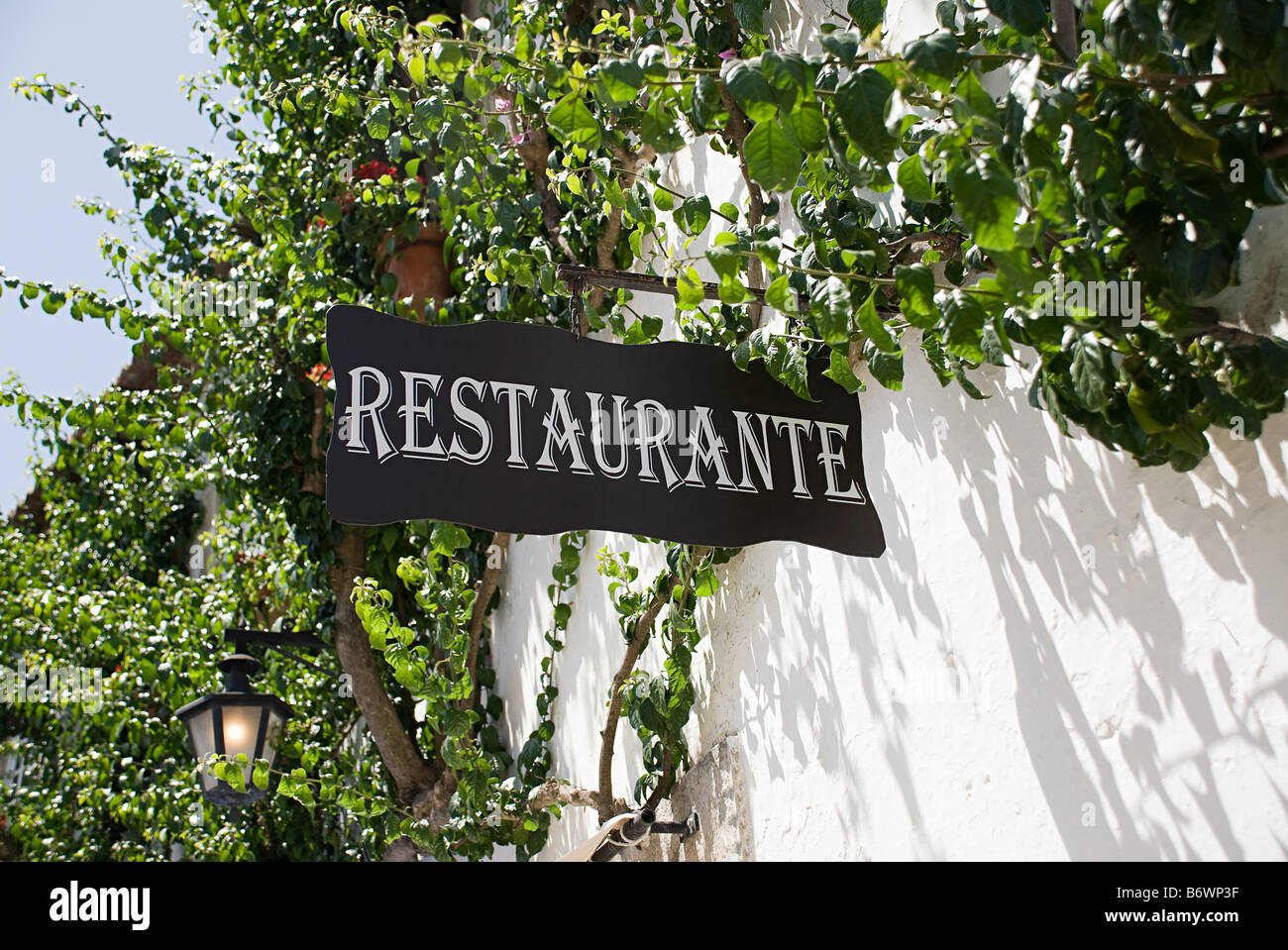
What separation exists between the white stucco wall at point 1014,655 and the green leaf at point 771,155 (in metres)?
0.73

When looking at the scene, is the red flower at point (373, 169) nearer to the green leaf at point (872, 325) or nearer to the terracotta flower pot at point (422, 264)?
the terracotta flower pot at point (422, 264)

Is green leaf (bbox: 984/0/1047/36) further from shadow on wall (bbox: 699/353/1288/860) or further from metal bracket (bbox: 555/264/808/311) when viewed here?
metal bracket (bbox: 555/264/808/311)

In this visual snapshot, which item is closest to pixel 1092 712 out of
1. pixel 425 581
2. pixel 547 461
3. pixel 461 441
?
pixel 547 461

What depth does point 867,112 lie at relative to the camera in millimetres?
Answer: 1664

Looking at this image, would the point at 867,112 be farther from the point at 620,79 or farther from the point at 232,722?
the point at 232,722

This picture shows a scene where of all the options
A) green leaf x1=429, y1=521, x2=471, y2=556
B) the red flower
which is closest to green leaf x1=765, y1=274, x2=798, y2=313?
green leaf x1=429, y1=521, x2=471, y2=556

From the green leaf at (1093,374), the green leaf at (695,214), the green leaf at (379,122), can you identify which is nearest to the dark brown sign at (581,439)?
the green leaf at (695,214)

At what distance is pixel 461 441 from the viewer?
216 centimetres

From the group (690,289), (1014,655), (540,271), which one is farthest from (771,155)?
(540,271)

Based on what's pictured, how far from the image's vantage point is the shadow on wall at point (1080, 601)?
186cm

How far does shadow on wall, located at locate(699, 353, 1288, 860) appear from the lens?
1.86 meters
